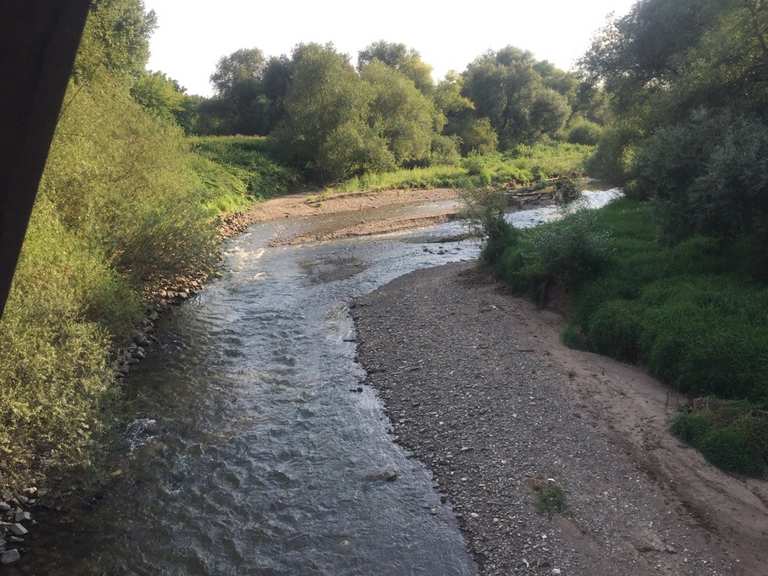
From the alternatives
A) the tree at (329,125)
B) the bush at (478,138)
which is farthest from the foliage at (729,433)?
the bush at (478,138)

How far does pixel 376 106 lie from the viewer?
2110 inches

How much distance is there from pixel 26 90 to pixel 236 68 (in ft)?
256

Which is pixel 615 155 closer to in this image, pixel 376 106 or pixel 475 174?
pixel 475 174

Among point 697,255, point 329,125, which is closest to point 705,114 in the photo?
point 697,255

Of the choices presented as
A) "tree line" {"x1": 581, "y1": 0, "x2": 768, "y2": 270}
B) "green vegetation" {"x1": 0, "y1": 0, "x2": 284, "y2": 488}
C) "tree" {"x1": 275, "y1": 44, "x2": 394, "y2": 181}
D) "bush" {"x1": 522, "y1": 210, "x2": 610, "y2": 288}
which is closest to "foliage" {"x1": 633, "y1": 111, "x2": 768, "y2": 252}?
"tree line" {"x1": 581, "y1": 0, "x2": 768, "y2": 270}

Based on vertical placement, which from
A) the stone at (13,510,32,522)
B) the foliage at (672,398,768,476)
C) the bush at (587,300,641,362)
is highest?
the bush at (587,300,641,362)

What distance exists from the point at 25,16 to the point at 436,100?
234 feet

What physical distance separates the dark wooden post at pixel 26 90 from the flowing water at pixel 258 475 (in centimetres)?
704

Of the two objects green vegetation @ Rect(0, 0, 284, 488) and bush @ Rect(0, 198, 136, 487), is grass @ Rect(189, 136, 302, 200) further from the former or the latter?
bush @ Rect(0, 198, 136, 487)

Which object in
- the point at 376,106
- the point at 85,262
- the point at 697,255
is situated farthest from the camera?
the point at 376,106

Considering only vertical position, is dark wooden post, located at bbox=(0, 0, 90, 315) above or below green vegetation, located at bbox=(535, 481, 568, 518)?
above

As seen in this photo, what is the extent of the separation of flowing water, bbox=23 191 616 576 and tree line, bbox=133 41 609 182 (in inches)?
805

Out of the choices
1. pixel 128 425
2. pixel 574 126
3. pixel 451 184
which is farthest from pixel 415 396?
pixel 574 126

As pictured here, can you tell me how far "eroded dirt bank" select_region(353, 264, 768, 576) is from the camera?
762 cm
